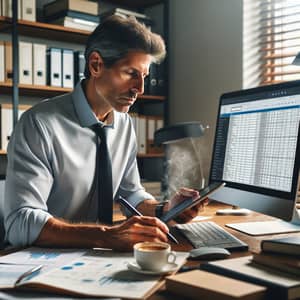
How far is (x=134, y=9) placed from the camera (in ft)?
11.3

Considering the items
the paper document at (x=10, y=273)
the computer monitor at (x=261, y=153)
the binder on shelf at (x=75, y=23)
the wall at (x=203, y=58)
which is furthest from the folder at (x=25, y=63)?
the paper document at (x=10, y=273)

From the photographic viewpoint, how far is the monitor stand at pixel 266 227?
56.5 inches

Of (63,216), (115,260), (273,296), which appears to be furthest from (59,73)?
(273,296)

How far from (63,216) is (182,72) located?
1.84m

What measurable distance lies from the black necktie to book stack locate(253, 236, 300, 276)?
0.59 metres

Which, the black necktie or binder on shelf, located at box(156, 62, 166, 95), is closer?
the black necktie

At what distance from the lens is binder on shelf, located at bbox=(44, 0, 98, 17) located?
2.82 metres

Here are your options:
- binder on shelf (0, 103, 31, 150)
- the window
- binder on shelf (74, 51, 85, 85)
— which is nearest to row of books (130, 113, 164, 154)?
binder on shelf (74, 51, 85, 85)

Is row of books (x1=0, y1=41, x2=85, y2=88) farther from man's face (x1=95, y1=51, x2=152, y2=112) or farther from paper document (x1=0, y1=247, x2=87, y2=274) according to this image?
paper document (x1=0, y1=247, x2=87, y2=274)

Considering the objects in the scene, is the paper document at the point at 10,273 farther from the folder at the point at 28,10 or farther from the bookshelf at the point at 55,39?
the folder at the point at 28,10

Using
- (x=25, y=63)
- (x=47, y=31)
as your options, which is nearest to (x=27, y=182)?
(x=25, y=63)

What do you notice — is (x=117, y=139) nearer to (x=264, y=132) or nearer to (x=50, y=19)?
(x=264, y=132)

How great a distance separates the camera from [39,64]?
108 inches

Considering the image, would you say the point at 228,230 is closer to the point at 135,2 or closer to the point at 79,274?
the point at 79,274
